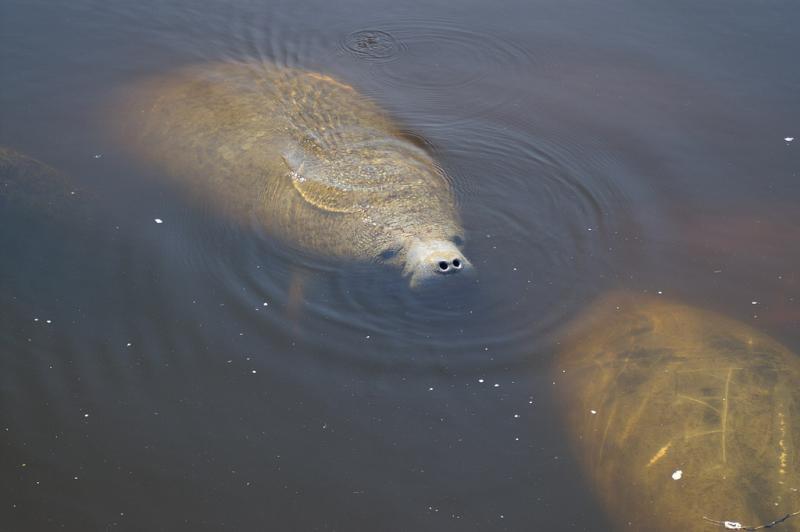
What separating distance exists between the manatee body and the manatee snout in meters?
1.04

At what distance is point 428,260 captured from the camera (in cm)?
588

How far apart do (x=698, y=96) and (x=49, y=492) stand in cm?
774

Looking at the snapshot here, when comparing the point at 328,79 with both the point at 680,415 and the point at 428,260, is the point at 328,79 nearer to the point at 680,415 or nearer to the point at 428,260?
the point at 428,260

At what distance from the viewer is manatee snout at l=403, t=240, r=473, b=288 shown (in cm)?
585

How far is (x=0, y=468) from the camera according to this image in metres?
4.72

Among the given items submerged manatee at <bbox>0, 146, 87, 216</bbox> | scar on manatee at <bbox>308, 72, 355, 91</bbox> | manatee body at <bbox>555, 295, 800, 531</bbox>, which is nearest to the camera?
manatee body at <bbox>555, 295, 800, 531</bbox>

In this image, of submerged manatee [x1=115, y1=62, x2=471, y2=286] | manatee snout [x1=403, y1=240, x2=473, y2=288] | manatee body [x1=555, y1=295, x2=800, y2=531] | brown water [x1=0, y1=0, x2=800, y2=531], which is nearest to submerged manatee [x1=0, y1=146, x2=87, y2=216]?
brown water [x1=0, y1=0, x2=800, y2=531]

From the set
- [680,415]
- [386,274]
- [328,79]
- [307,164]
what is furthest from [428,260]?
[328,79]

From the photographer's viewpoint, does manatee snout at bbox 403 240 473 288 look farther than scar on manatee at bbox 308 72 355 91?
No

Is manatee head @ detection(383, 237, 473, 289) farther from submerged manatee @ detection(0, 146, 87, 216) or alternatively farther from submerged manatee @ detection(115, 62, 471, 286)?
submerged manatee @ detection(0, 146, 87, 216)

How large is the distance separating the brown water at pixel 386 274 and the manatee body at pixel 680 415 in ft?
0.77

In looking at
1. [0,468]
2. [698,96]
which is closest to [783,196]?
[698,96]

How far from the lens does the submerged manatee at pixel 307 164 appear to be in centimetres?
630

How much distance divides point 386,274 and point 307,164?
A: 1471 mm
